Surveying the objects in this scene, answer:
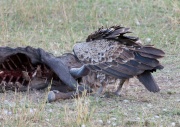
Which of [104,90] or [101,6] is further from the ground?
[101,6]

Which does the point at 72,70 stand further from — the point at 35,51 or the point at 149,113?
the point at 149,113

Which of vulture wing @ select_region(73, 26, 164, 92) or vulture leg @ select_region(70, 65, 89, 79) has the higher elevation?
vulture wing @ select_region(73, 26, 164, 92)

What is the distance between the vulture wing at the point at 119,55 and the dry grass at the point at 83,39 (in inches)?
11.4

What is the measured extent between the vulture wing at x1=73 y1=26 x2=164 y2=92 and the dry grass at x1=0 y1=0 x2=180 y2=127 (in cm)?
29

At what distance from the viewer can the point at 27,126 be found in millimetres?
5555

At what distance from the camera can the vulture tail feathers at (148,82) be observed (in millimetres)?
6719

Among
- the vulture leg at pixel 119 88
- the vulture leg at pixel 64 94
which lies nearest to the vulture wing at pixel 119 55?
the vulture leg at pixel 119 88

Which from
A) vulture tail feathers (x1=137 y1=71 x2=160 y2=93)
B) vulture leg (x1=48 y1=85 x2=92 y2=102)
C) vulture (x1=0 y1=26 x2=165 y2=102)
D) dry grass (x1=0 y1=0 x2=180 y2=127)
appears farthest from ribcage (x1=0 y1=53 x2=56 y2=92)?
vulture tail feathers (x1=137 y1=71 x2=160 y2=93)

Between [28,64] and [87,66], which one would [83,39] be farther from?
[87,66]

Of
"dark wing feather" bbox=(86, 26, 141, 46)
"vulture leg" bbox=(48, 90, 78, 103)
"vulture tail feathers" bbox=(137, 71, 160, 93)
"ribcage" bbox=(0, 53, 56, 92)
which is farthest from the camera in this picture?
"ribcage" bbox=(0, 53, 56, 92)

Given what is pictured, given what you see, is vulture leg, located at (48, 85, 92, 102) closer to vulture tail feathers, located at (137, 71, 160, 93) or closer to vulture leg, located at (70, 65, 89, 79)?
vulture leg, located at (70, 65, 89, 79)

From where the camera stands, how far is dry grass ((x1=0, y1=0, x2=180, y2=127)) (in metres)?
5.84

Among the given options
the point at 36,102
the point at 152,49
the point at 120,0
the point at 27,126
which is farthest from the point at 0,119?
the point at 120,0

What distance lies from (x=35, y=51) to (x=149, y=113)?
174cm
